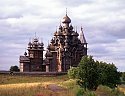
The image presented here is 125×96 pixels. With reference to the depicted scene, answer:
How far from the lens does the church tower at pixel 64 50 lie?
98625mm

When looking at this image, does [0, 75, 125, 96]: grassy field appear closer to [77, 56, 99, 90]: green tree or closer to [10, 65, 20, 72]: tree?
[77, 56, 99, 90]: green tree

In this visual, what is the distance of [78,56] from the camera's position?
102 meters

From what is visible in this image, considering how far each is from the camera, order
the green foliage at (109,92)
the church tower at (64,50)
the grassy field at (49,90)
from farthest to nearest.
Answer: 1. the church tower at (64,50)
2. the green foliage at (109,92)
3. the grassy field at (49,90)

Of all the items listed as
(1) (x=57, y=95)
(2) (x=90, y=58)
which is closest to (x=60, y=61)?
Answer: (2) (x=90, y=58)

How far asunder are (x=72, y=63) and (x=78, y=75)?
157 ft

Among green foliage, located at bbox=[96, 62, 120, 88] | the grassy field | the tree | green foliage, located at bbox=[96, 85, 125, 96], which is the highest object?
the tree

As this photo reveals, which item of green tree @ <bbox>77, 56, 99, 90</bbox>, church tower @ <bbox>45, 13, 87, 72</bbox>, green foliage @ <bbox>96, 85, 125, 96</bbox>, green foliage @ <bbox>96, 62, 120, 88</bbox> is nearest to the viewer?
green foliage @ <bbox>96, 85, 125, 96</bbox>

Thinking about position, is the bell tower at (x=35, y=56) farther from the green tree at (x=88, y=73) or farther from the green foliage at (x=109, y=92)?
the green tree at (x=88, y=73)

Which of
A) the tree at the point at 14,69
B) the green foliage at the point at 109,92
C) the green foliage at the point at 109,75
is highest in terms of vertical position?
the tree at the point at 14,69

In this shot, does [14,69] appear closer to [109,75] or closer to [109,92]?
[109,75]

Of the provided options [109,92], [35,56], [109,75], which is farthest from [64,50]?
[109,92]

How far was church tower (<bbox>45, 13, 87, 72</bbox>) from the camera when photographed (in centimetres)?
9862

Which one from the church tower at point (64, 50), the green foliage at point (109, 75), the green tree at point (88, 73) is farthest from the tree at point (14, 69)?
the green tree at point (88, 73)

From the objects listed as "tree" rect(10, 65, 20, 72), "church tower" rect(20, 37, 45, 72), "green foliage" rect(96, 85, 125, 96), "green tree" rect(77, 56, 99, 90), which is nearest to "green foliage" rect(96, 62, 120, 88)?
"green foliage" rect(96, 85, 125, 96)
